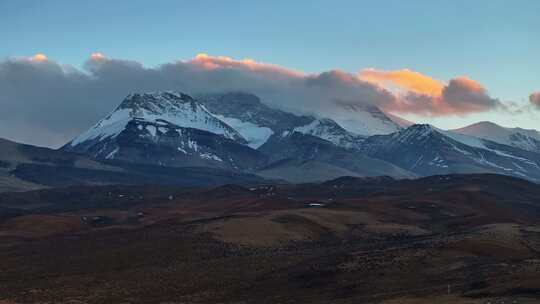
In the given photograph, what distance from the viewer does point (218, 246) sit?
12106 centimetres

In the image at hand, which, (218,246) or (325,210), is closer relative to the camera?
(218,246)

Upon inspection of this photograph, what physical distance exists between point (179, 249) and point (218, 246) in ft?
19.3

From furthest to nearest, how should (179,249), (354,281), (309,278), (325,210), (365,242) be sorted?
(325,210), (365,242), (179,249), (309,278), (354,281)

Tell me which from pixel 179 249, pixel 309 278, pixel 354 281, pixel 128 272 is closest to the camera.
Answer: pixel 354 281

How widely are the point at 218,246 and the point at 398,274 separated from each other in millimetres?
42270

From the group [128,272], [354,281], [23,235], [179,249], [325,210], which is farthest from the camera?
[325,210]

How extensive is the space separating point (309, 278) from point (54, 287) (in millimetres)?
27607

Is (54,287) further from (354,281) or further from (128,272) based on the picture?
(354,281)

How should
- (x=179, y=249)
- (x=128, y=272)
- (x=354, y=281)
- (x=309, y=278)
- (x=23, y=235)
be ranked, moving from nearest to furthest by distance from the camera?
1. (x=354, y=281)
2. (x=309, y=278)
3. (x=128, y=272)
4. (x=179, y=249)
5. (x=23, y=235)

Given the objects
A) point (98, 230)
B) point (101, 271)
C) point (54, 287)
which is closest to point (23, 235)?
point (98, 230)

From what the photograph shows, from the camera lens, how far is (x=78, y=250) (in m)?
122

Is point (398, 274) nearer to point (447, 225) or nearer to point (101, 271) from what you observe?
point (101, 271)

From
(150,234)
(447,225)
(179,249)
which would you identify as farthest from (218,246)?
(447,225)

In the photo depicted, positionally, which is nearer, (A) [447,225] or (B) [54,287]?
(B) [54,287]
